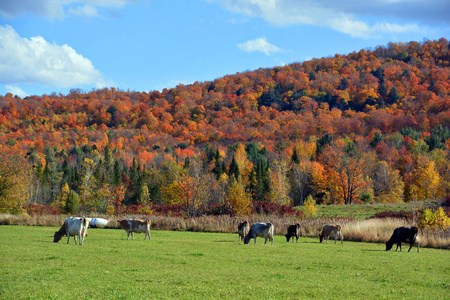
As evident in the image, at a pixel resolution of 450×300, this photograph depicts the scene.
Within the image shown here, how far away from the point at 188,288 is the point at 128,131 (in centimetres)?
18223

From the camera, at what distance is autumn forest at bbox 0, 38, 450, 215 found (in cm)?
6550

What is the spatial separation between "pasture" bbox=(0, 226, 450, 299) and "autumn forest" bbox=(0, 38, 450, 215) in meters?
33.7

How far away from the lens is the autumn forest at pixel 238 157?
215 ft

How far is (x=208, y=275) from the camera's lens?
13.3 metres

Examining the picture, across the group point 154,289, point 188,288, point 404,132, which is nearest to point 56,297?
point 154,289

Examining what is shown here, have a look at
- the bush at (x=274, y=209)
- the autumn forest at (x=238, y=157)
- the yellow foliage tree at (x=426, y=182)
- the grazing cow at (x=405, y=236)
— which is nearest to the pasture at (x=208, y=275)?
the grazing cow at (x=405, y=236)

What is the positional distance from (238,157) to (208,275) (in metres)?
110

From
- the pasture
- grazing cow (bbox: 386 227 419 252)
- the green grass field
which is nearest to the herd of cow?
grazing cow (bbox: 386 227 419 252)

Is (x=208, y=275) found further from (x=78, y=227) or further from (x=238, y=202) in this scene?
(x=238, y=202)

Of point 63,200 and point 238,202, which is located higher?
point 238,202

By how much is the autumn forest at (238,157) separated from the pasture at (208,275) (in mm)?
33733

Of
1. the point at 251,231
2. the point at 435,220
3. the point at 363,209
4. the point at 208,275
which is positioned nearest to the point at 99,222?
the point at 251,231

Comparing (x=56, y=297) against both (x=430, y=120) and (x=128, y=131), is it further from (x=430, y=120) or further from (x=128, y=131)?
(x=128, y=131)

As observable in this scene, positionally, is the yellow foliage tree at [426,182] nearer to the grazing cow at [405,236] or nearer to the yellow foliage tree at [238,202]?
the yellow foliage tree at [238,202]
